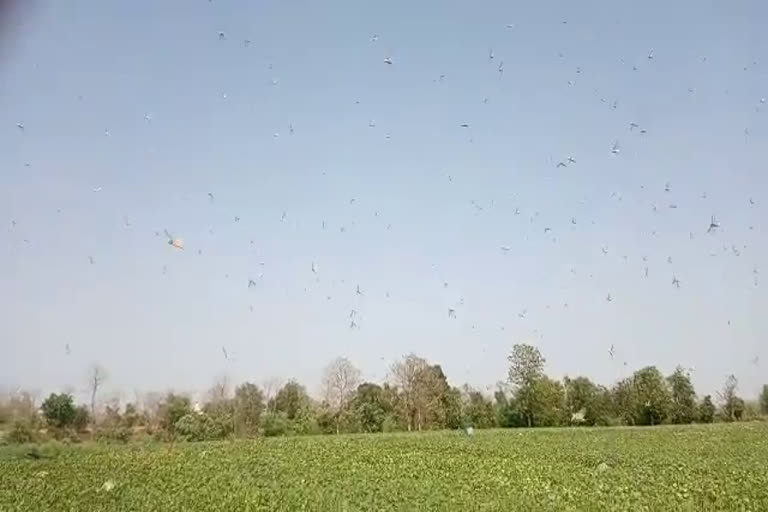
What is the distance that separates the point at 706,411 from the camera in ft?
308

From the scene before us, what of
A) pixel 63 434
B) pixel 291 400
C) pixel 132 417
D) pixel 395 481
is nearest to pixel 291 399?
pixel 291 400

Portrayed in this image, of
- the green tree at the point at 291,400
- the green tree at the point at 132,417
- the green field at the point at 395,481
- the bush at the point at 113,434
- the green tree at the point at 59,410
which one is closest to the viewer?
the green field at the point at 395,481

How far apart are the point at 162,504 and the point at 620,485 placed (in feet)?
42.4

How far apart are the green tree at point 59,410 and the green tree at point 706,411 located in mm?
81282

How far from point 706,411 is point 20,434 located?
283 feet

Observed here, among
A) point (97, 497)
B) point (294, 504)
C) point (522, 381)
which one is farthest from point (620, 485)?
point (522, 381)

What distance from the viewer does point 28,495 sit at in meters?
19.1

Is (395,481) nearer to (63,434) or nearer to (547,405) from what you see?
(63,434)

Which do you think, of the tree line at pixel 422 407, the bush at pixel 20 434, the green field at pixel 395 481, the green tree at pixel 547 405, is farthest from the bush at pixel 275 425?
the green field at pixel 395 481

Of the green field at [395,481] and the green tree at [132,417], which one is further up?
the green tree at [132,417]

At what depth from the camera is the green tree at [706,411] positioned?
3686 inches

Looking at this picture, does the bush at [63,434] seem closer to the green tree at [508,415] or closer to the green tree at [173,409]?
the green tree at [173,409]

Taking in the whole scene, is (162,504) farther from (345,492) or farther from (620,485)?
(620,485)

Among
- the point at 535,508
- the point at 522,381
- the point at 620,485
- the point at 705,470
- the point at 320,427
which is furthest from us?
the point at 522,381
